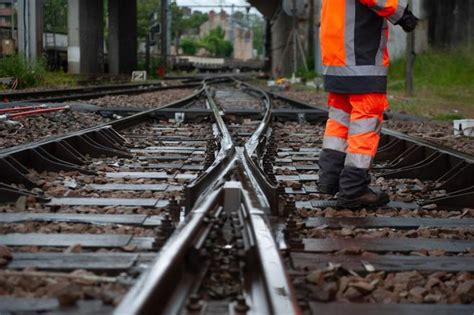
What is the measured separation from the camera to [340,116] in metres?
4.30

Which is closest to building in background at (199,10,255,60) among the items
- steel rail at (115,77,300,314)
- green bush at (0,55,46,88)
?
green bush at (0,55,46,88)

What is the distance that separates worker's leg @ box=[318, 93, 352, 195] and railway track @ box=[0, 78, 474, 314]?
4.9 inches

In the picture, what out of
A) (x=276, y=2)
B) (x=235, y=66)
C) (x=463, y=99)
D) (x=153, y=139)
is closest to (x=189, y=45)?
(x=235, y=66)

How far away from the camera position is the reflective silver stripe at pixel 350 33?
399 cm

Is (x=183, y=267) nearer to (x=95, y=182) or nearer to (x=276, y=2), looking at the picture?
(x=95, y=182)

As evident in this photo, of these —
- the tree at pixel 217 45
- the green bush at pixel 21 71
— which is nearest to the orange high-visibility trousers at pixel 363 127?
the green bush at pixel 21 71

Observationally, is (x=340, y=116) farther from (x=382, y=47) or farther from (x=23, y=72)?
(x=23, y=72)

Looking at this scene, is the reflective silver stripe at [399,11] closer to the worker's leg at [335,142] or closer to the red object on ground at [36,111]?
the worker's leg at [335,142]

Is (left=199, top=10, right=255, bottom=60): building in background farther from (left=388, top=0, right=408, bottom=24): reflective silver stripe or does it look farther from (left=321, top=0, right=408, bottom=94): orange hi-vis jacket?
(left=388, top=0, right=408, bottom=24): reflective silver stripe

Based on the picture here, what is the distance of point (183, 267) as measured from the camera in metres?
2.36

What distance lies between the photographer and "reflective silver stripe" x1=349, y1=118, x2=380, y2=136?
400cm

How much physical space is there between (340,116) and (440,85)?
16939 mm

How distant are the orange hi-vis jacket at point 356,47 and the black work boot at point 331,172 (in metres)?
0.48

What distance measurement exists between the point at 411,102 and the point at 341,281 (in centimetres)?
1346
